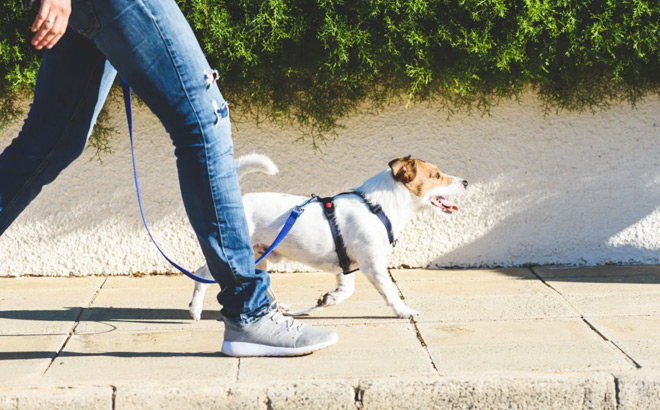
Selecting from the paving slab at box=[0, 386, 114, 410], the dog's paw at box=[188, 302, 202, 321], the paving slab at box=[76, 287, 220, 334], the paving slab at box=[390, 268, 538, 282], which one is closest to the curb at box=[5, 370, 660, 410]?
the paving slab at box=[0, 386, 114, 410]

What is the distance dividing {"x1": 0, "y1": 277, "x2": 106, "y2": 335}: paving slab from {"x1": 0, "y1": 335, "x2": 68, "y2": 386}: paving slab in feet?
0.47

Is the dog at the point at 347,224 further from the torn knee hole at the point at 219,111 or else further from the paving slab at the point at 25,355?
the torn knee hole at the point at 219,111

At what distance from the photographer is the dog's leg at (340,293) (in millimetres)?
4293

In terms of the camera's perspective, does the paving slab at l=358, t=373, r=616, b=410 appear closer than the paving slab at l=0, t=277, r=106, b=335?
Yes

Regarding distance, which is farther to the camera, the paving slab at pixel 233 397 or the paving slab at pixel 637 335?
the paving slab at pixel 637 335

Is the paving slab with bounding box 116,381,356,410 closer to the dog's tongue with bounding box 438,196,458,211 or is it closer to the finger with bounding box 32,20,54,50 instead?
the finger with bounding box 32,20,54,50

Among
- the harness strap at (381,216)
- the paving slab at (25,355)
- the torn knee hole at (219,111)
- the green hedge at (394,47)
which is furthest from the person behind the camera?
the green hedge at (394,47)

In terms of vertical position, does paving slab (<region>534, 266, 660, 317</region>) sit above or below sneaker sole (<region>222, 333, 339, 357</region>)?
above

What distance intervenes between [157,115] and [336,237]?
1.48 metres

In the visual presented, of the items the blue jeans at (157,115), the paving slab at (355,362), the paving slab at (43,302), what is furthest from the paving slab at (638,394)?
the paving slab at (43,302)

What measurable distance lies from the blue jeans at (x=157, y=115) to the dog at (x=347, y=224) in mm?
972

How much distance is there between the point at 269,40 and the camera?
15.4 ft

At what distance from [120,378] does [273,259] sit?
4.85 ft

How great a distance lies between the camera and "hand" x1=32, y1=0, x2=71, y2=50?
2.60m
